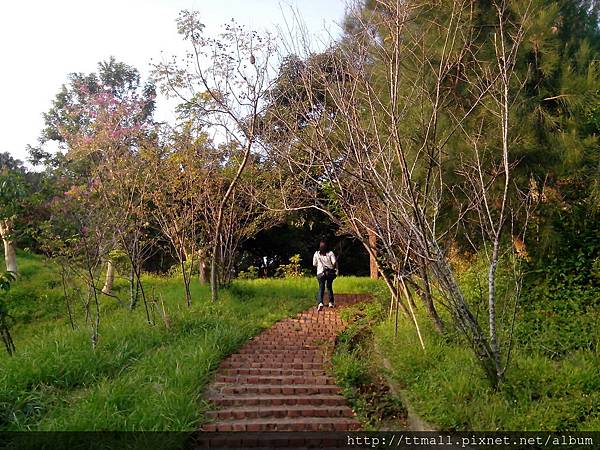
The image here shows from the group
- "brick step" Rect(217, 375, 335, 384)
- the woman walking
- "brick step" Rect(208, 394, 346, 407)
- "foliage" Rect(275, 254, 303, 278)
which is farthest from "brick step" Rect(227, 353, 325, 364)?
"foliage" Rect(275, 254, 303, 278)

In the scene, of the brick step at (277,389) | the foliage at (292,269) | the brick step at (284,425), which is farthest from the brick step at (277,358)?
the foliage at (292,269)

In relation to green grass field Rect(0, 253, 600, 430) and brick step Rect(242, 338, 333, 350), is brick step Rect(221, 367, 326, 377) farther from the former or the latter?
brick step Rect(242, 338, 333, 350)

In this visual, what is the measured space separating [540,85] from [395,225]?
348 centimetres

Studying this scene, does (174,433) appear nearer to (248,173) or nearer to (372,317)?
(372,317)

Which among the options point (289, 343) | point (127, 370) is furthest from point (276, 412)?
point (289, 343)

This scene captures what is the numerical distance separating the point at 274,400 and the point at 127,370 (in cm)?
188

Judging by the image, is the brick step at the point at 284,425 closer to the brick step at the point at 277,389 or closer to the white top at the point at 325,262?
the brick step at the point at 277,389

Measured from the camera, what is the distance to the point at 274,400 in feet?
17.9

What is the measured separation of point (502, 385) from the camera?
15.5ft

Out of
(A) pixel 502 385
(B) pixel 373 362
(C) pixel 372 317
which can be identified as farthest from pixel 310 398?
(C) pixel 372 317

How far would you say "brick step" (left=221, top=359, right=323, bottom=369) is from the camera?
655cm

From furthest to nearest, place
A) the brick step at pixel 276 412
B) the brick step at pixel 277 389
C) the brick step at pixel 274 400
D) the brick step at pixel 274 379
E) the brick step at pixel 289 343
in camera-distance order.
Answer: the brick step at pixel 289 343 < the brick step at pixel 274 379 < the brick step at pixel 277 389 < the brick step at pixel 274 400 < the brick step at pixel 276 412

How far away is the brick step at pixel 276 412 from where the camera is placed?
513cm

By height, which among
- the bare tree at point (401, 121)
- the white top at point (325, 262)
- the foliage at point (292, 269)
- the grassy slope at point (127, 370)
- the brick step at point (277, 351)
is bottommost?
the brick step at point (277, 351)
